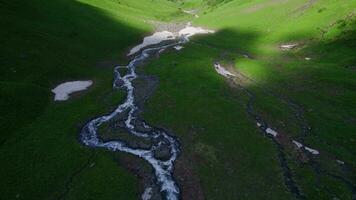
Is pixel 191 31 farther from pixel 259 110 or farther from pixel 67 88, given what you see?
pixel 259 110

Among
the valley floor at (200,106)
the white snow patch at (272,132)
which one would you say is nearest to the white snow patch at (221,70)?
the valley floor at (200,106)

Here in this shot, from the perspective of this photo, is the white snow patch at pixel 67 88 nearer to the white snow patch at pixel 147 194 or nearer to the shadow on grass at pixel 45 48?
the shadow on grass at pixel 45 48

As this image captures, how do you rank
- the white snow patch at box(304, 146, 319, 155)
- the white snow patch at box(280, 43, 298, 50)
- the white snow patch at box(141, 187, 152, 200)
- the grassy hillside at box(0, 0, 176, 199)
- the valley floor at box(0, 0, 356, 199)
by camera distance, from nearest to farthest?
1. the white snow patch at box(141, 187, 152, 200)
2. the valley floor at box(0, 0, 356, 199)
3. the grassy hillside at box(0, 0, 176, 199)
4. the white snow patch at box(304, 146, 319, 155)
5. the white snow patch at box(280, 43, 298, 50)

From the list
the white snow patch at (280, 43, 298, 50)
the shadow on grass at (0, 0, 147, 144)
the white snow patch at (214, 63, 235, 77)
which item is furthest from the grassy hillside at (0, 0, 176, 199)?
the white snow patch at (280, 43, 298, 50)

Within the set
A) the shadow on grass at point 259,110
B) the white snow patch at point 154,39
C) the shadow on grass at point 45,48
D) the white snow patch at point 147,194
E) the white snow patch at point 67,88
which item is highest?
the shadow on grass at point 259,110

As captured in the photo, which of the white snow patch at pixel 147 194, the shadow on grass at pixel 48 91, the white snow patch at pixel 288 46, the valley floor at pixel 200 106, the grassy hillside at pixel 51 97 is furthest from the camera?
the white snow patch at pixel 288 46

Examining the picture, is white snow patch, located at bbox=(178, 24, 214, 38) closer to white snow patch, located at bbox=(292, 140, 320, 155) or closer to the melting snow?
the melting snow
